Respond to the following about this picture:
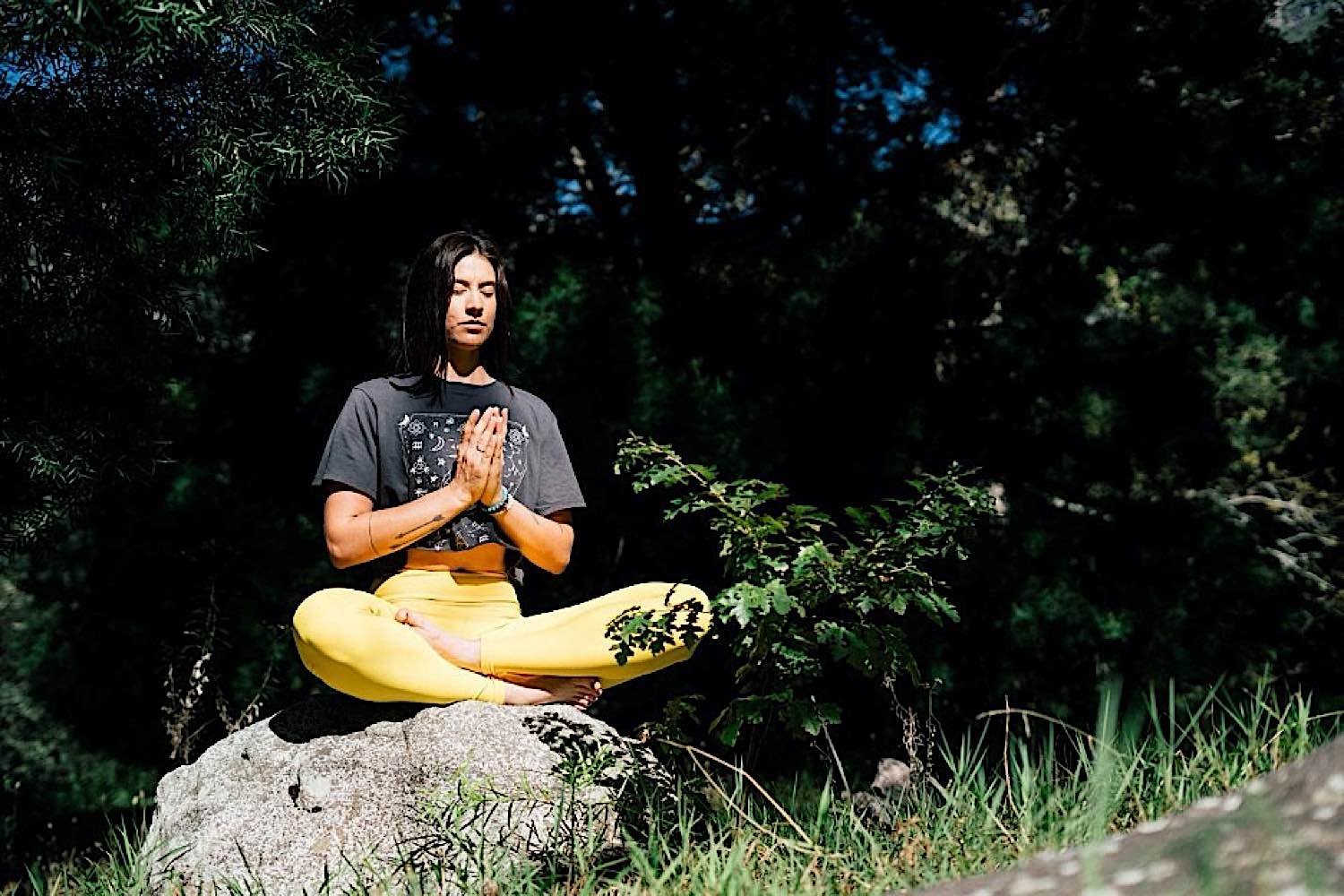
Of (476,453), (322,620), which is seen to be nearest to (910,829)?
(476,453)

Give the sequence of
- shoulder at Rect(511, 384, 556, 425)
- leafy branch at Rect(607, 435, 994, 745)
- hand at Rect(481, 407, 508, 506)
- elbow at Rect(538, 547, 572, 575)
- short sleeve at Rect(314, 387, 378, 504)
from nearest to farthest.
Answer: leafy branch at Rect(607, 435, 994, 745) → hand at Rect(481, 407, 508, 506) → short sleeve at Rect(314, 387, 378, 504) → elbow at Rect(538, 547, 572, 575) → shoulder at Rect(511, 384, 556, 425)

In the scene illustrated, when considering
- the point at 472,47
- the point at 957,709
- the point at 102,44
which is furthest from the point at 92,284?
the point at 957,709

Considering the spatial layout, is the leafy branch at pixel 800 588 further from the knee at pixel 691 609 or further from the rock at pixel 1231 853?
the rock at pixel 1231 853

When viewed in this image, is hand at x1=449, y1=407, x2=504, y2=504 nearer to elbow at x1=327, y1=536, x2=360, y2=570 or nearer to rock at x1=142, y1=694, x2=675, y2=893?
elbow at x1=327, y1=536, x2=360, y2=570

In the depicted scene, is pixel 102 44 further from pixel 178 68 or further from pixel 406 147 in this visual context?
pixel 406 147

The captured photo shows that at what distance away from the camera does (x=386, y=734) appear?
3.02 meters

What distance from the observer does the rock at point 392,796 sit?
2.63 metres

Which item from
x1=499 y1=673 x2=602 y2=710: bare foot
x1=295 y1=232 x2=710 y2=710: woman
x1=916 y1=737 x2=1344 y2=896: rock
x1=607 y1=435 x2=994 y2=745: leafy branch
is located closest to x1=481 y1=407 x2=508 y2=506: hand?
x1=295 y1=232 x2=710 y2=710: woman

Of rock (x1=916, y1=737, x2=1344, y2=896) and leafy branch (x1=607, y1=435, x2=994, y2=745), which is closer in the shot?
rock (x1=916, y1=737, x2=1344, y2=896)

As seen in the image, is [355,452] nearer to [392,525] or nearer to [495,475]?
[392,525]

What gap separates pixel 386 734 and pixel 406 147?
279 centimetres

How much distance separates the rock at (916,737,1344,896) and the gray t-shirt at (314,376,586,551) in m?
1.99

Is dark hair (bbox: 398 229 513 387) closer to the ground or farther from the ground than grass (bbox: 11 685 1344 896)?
farther from the ground

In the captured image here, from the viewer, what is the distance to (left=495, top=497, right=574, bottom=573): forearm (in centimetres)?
317
